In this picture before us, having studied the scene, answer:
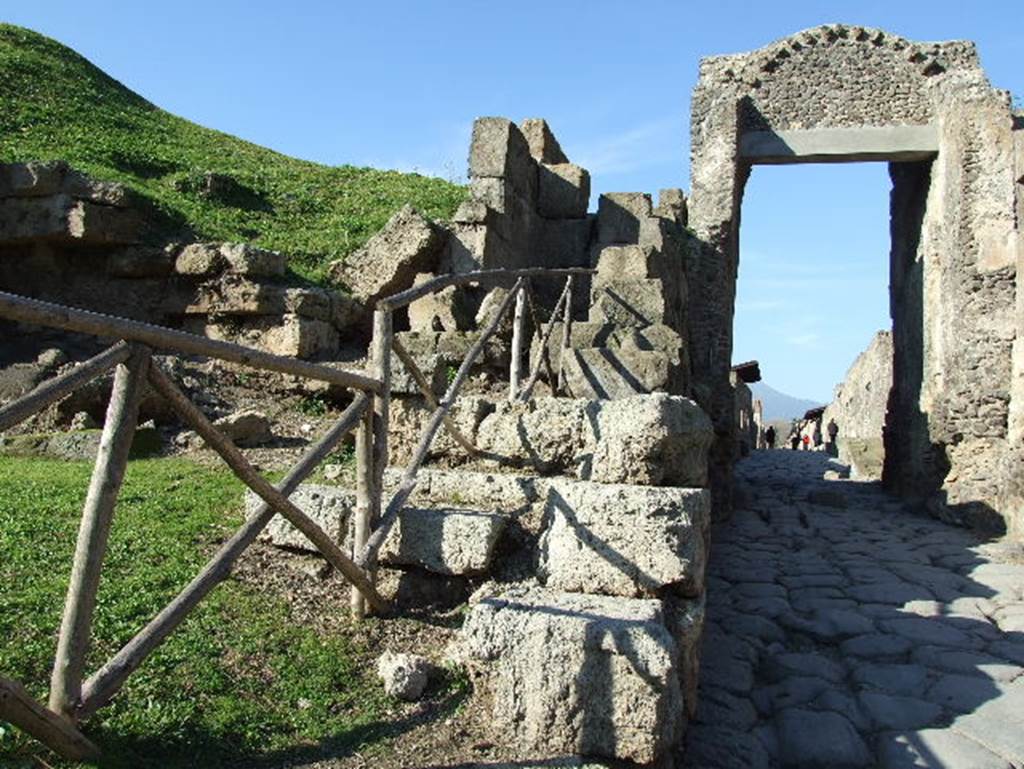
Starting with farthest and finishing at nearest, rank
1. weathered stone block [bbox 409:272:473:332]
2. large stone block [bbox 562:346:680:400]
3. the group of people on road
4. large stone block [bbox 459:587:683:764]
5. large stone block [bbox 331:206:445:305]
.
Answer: the group of people on road
large stone block [bbox 331:206:445:305]
weathered stone block [bbox 409:272:473:332]
large stone block [bbox 562:346:680:400]
large stone block [bbox 459:587:683:764]

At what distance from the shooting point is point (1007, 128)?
11320 millimetres

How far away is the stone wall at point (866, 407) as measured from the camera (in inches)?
689

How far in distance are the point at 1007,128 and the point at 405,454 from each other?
1047 cm

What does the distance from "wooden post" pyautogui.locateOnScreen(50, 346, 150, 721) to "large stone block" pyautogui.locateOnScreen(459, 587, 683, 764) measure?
1.27 meters

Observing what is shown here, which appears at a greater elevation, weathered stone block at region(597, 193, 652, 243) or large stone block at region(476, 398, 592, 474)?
weathered stone block at region(597, 193, 652, 243)

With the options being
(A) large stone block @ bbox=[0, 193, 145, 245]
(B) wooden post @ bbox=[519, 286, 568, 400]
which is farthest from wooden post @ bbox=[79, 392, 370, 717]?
(A) large stone block @ bbox=[0, 193, 145, 245]

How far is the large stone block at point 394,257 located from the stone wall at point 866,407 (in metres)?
10.6

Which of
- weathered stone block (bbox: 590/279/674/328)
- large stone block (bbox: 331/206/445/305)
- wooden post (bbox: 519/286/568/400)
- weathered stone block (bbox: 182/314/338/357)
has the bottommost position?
wooden post (bbox: 519/286/568/400)

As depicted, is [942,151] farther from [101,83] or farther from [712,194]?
[101,83]

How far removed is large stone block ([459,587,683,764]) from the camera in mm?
2783

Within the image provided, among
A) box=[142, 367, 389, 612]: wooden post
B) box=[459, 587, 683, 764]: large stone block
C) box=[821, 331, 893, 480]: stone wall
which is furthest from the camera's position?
box=[821, 331, 893, 480]: stone wall

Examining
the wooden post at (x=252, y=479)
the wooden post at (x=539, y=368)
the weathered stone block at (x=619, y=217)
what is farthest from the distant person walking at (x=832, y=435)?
the wooden post at (x=252, y=479)

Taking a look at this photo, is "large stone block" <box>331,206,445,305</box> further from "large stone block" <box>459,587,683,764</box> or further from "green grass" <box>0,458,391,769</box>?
"large stone block" <box>459,587,683,764</box>

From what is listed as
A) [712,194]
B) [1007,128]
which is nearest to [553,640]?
[712,194]
